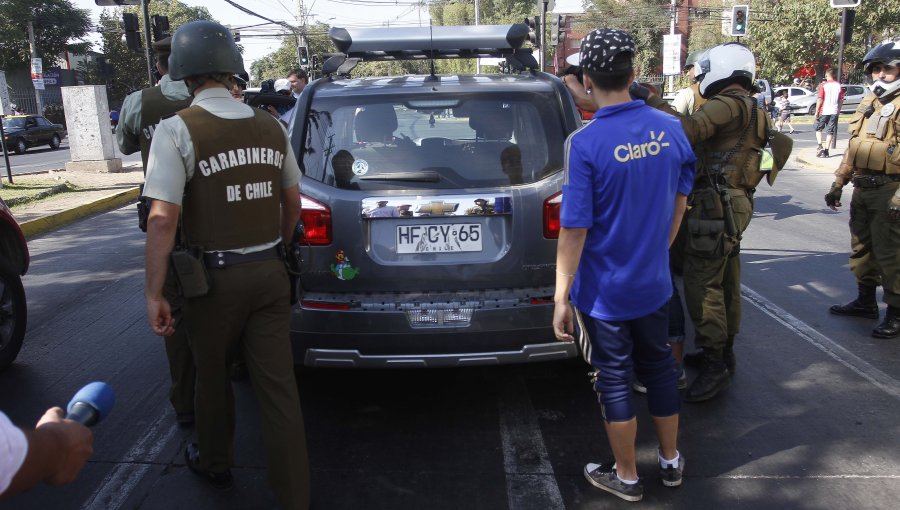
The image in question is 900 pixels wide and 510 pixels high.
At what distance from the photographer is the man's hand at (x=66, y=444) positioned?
1544mm

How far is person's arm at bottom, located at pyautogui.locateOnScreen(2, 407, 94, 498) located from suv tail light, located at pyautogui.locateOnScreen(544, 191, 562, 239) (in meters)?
2.42

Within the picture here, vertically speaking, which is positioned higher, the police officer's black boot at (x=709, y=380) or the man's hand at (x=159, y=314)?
the man's hand at (x=159, y=314)

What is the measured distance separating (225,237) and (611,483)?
6.27 ft

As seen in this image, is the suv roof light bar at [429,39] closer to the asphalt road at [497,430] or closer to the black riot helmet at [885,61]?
the asphalt road at [497,430]

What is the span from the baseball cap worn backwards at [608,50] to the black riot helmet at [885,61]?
3.16 metres

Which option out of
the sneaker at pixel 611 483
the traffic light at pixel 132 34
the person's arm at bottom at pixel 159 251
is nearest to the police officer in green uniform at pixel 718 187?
the sneaker at pixel 611 483

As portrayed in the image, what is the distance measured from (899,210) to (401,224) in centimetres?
353

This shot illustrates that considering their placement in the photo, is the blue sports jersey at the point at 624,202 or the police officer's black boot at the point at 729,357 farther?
the police officer's black boot at the point at 729,357

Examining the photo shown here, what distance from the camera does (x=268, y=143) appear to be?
2883 mm

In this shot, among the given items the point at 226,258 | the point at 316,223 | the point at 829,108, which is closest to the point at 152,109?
the point at 316,223

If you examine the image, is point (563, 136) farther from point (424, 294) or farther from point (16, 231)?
point (16, 231)

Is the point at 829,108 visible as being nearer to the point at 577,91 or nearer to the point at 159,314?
the point at 577,91

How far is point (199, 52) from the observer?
9.28 feet

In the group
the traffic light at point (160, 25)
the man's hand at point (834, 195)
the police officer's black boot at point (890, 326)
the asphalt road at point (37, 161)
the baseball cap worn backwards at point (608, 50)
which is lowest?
the asphalt road at point (37, 161)
